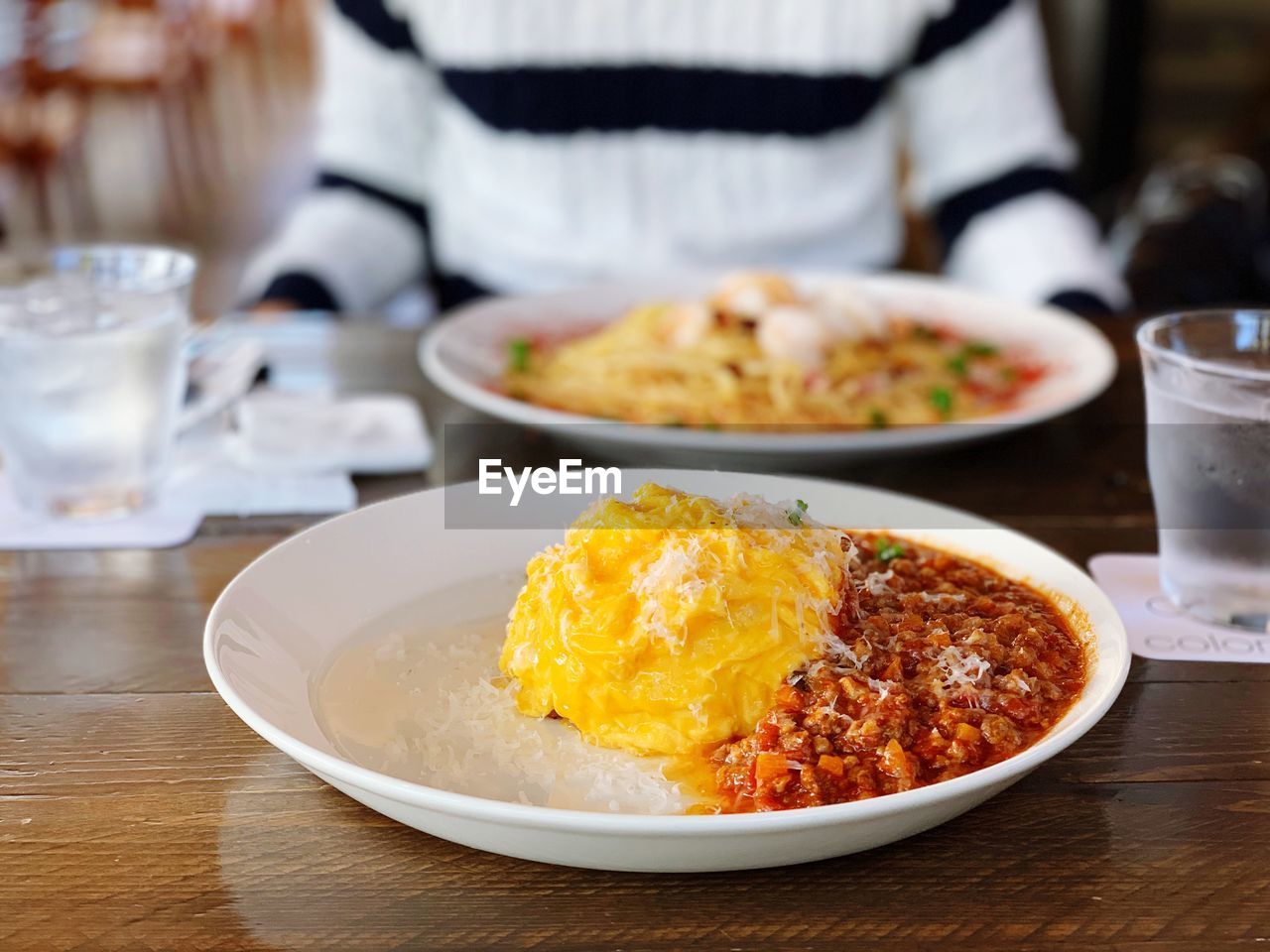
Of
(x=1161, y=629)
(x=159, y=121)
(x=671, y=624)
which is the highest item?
(x=671, y=624)

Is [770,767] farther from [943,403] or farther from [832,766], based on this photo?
[943,403]

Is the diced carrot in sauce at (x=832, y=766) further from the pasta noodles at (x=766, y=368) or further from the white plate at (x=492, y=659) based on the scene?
the pasta noodles at (x=766, y=368)

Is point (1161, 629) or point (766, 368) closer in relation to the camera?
point (1161, 629)

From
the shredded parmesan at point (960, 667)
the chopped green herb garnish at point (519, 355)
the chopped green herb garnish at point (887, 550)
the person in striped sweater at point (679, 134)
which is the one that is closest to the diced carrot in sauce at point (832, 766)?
the shredded parmesan at point (960, 667)

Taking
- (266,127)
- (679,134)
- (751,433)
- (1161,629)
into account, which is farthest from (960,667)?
(266,127)

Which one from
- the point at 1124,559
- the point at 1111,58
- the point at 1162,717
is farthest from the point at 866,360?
the point at 1111,58

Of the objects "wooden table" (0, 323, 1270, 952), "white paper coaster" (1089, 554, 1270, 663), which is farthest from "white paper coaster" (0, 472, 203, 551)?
"white paper coaster" (1089, 554, 1270, 663)
